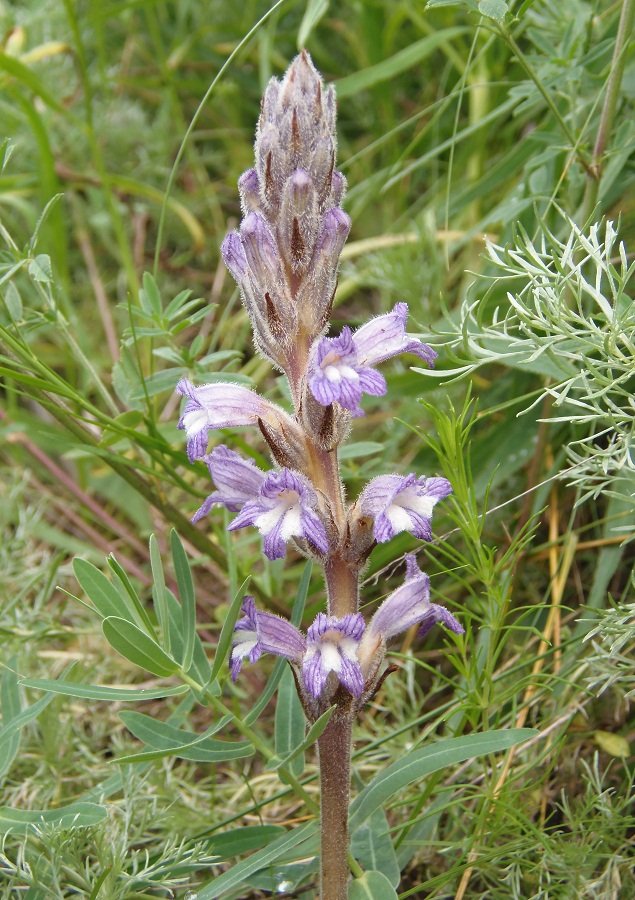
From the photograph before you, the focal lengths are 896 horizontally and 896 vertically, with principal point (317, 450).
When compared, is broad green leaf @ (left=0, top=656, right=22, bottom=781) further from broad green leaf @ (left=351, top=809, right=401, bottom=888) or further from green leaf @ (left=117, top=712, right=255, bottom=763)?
broad green leaf @ (left=351, top=809, right=401, bottom=888)

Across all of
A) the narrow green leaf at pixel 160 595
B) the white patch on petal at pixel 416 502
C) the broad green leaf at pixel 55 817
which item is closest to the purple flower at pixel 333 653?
the white patch on petal at pixel 416 502

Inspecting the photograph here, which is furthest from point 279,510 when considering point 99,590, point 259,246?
point 259,246

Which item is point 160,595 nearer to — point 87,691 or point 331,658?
point 87,691

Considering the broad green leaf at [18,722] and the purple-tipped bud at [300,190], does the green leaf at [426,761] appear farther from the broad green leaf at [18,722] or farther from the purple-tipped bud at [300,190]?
the purple-tipped bud at [300,190]

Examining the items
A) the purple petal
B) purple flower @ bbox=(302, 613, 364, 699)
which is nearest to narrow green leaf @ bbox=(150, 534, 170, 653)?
purple flower @ bbox=(302, 613, 364, 699)

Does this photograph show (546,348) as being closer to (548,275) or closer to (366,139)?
(548,275)

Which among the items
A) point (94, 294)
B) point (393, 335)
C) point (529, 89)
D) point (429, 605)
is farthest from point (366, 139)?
point (429, 605)

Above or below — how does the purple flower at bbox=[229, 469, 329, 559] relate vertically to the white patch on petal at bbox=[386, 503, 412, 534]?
above
